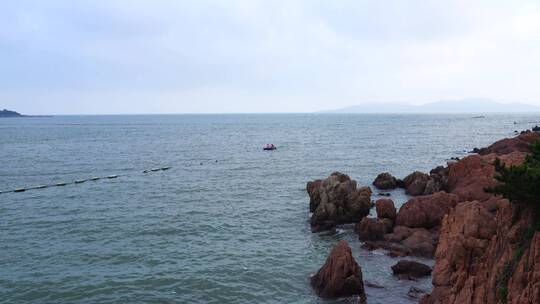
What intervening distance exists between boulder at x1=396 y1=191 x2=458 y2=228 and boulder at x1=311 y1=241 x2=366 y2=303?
42.2 ft

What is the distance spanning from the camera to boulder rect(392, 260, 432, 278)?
31359mm

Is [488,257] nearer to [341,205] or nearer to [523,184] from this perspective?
[523,184]

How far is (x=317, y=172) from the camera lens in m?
78.9

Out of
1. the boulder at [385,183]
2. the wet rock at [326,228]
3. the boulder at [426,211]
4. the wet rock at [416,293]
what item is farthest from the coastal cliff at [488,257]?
the boulder at [385,183]

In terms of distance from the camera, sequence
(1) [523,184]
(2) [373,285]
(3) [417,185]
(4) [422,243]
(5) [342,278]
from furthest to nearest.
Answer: (3) [417,185] → (4) [422,243] → (2) [373,285] → (5) [342,278] → (1) [523,184]

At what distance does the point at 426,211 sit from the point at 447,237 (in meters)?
16.3

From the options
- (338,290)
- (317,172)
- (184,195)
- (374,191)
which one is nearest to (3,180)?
(184,195)

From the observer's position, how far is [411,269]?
3162cm

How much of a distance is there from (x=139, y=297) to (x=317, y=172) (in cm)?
5259

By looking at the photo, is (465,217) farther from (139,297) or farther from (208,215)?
(208,215)

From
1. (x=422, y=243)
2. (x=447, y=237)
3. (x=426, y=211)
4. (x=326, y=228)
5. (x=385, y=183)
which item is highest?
(x=447, y=237)

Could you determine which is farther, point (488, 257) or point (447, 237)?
point (447, 237)

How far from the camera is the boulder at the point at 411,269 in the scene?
3136 cm

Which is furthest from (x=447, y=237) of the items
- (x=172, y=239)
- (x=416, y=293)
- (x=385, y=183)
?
(x=385, y=183)
